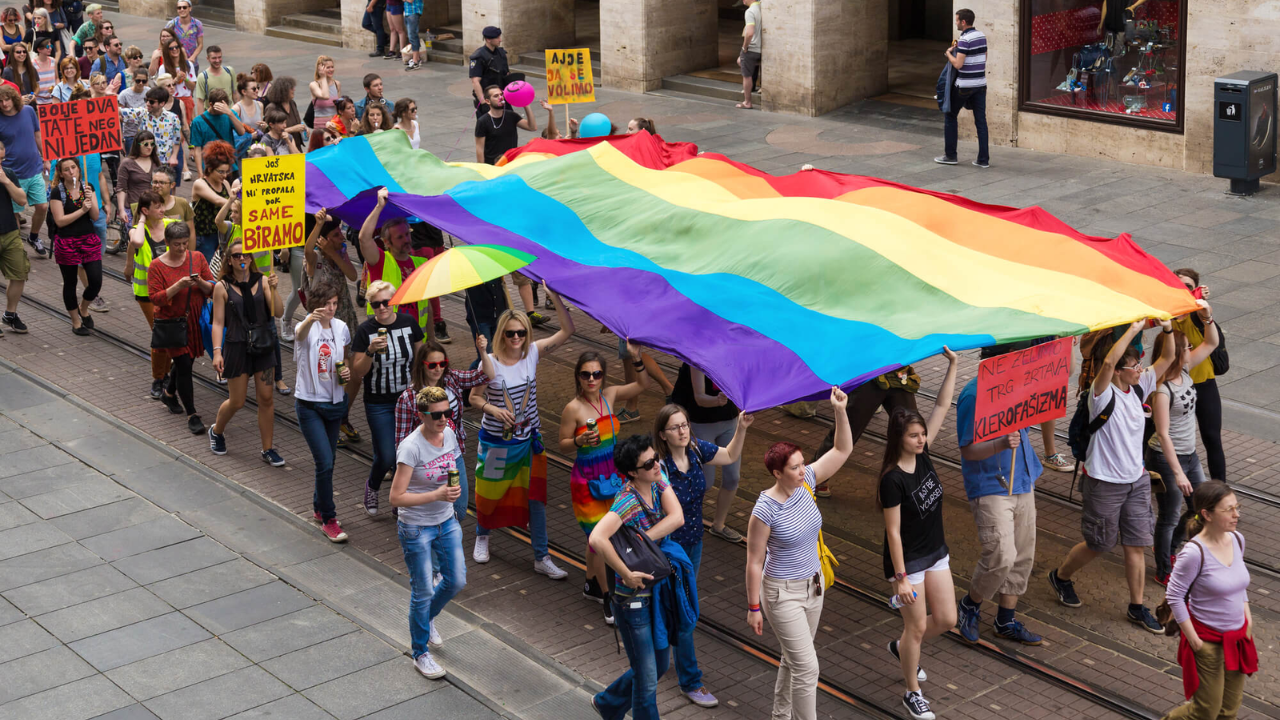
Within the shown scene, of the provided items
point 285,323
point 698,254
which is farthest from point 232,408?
point 698,254

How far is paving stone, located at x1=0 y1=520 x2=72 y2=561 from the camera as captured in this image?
960 cm

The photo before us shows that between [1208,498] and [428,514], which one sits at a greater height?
[1208,498]

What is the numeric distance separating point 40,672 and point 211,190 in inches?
239

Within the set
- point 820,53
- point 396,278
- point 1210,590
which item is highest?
point 820,53

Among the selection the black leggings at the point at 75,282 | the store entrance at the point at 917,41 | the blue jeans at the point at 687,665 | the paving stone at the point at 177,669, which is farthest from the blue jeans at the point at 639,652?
the store entrance at the point at 917,41

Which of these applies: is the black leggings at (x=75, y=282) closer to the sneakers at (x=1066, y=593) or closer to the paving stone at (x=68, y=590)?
the paving stone at (x=68, y=590)

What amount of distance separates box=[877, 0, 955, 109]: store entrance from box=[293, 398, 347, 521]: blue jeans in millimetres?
15864

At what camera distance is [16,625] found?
859cm

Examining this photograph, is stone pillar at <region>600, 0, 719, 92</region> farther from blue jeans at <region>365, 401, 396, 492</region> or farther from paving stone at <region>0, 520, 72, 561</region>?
paving stone at <region>0, 520, 72, 561</region>

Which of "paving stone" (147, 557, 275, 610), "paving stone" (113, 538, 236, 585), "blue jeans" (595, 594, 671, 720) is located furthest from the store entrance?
"blue jeans" (595, 594, 671, 720)

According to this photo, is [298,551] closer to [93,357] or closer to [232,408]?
[232,408]

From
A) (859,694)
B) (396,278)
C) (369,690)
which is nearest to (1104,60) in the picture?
(396,278)

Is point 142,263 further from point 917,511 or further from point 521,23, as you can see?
point 521,23

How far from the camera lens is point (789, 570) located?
23.0 ft
